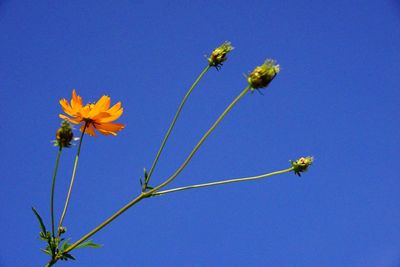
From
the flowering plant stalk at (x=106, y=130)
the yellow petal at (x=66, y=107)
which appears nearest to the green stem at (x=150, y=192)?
the flowering plant stalk at (x=106, y=130)

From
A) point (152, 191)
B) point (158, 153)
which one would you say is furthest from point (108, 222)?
point (158, 153)

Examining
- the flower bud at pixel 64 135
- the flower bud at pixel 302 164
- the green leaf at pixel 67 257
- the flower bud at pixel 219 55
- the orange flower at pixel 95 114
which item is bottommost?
the green leaf at pixel 67 257

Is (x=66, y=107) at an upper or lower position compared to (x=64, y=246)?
upper

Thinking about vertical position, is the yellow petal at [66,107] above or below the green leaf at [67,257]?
above

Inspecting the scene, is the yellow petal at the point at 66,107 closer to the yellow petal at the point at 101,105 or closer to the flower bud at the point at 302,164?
the yellow petal at the point at 101,105

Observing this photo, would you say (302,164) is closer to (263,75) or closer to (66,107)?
(263,75)

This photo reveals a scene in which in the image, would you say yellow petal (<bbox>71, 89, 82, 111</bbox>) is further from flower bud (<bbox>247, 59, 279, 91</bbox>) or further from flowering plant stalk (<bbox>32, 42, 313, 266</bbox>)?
flower bud (<bbox>247, 59, 279, 91</bbox>)

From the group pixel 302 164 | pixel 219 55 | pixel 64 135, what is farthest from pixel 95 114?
pixel 302 164
